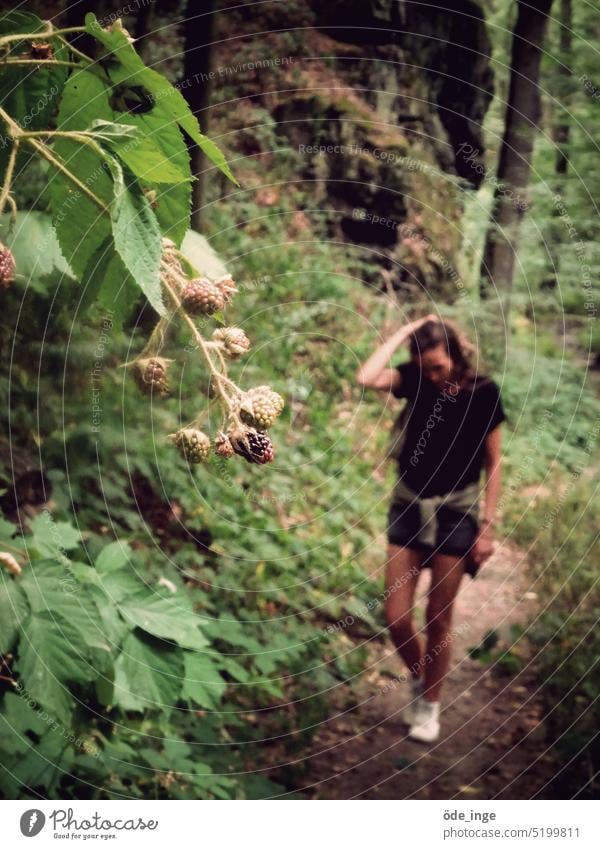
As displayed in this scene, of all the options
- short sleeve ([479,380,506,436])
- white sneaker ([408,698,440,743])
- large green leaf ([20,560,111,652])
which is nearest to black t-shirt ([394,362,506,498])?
short sleeve ([479,380,506,436])

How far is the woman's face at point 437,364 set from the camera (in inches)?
93.2

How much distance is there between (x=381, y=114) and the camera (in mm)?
4453

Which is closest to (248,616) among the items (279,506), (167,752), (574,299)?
(279,506)

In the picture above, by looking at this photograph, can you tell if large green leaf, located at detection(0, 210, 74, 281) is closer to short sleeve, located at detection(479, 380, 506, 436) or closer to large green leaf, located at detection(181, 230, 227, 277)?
large green leaf, located at detection(181, 230, 227, 277)

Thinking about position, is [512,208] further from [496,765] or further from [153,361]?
[153,361]

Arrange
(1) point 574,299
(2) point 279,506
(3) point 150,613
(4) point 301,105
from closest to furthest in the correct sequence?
(3) point 150,613 < (2) point 279,506 < (4) point 301,105 < (1) point 574,299

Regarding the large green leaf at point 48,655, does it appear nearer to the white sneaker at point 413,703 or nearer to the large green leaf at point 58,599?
the large green leaf at point 58,599

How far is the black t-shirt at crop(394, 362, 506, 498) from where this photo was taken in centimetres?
238

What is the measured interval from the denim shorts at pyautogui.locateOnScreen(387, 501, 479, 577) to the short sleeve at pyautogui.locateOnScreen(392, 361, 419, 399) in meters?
0.34

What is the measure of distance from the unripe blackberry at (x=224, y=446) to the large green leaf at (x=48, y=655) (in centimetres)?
61

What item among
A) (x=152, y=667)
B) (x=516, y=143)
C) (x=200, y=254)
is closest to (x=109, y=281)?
(x=200, y=254)

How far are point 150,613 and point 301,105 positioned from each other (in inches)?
140

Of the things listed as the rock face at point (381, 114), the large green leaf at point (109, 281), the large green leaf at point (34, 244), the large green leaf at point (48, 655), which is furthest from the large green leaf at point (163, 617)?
the rock face at point (381, 114)

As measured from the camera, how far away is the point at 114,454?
2244 millimetres
